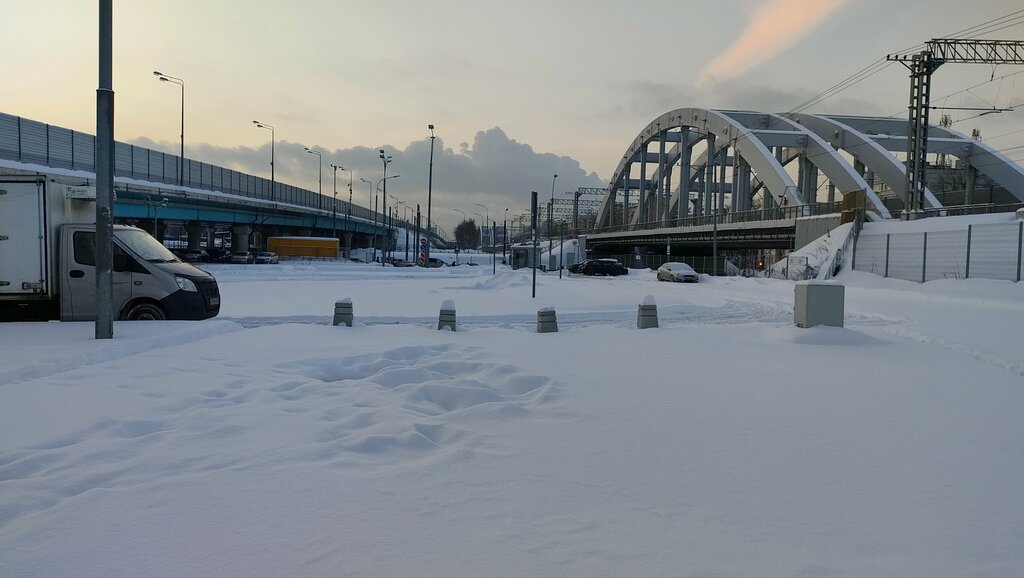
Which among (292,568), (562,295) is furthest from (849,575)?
(562,295)

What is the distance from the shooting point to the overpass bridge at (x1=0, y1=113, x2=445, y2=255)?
46219mm

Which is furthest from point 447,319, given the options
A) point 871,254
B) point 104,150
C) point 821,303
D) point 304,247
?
point 304,247

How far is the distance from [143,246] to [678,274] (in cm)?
3485

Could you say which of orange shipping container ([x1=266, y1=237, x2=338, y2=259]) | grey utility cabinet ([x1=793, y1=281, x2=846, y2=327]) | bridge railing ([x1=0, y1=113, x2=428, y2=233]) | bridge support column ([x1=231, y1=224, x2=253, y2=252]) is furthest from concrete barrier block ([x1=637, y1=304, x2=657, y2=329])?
bridge support column ([x1=231, y1=224, x2=253, y2=252])

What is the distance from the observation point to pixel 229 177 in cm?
7288

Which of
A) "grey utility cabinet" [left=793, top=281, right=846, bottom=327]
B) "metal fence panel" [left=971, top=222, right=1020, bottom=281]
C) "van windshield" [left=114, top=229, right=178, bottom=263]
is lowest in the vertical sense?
"grey utility cabinet" [left=793, top=281, right=846, bottom=327]

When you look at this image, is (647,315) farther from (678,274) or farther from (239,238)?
(239,238)

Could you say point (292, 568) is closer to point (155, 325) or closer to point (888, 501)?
point (888, 501)

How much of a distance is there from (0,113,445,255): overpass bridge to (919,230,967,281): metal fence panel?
1432 inches

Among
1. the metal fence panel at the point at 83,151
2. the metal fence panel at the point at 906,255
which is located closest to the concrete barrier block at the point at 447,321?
the metal fence panel at the point at 906,255

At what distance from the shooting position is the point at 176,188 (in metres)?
60.6

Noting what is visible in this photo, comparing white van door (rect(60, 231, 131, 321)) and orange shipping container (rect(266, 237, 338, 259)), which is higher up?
orange shipping container (rect(266, 237, 338, 259))

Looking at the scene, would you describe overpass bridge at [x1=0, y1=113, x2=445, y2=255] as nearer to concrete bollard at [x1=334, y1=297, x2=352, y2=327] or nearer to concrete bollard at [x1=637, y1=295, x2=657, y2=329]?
concrete bollard at [x1=334, y1=297, x2=352, y2=327]

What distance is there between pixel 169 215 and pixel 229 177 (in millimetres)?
15168
